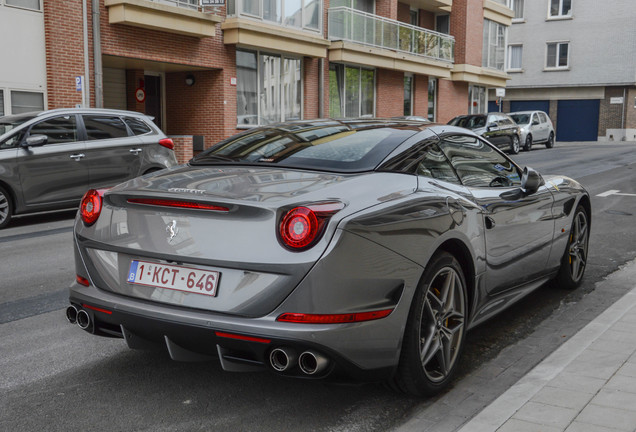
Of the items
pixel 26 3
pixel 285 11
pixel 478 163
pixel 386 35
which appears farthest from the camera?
pixel 386 35

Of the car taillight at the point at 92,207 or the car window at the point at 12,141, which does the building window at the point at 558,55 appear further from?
the car taillight at the point at 92,207

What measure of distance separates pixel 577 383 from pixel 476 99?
39126 millimetres

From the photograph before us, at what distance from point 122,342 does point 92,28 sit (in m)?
15.1

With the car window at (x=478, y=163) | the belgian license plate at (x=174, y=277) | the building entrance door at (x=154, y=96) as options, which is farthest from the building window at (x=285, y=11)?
the belgian license plate at (x=174, y=277)

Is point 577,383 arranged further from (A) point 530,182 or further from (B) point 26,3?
(B) point 26,3

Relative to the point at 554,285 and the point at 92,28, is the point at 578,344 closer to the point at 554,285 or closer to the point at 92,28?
the point at 554,285

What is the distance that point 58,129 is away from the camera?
11328 millimetres

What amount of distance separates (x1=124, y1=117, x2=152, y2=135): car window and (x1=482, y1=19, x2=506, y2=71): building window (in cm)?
3098

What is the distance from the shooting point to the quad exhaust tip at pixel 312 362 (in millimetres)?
3119

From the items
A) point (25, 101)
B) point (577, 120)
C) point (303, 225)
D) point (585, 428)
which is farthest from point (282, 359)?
point (577, 120)

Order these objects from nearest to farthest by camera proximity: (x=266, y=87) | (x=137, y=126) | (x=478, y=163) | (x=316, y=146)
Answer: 1. (x=316, y=146)
2. (x=478, y=163)
3. (x=137, y=126)
4. (x=266, y=87)

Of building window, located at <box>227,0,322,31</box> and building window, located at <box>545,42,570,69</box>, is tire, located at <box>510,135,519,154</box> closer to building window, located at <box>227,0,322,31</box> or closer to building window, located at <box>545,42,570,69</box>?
building window, located at <box>227,0,322,31</box>

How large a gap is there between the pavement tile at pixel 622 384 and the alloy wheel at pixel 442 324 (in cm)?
81

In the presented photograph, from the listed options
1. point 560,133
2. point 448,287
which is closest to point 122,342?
point 448,287
